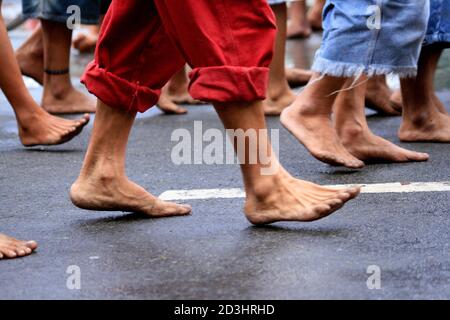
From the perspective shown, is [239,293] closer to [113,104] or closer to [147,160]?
[113,104]

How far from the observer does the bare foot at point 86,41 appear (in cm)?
898

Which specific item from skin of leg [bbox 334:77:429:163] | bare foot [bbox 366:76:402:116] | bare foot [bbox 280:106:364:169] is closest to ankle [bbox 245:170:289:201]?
bare foot [bbox 280:106:364:169]

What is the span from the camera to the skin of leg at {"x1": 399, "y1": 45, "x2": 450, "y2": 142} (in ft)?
15.7

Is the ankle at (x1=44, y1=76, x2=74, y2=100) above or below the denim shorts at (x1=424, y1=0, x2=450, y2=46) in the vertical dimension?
below

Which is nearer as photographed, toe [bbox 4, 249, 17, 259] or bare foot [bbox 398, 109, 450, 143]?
toe [bbox 4, 249, 17, 259]

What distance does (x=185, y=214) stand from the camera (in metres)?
3.53

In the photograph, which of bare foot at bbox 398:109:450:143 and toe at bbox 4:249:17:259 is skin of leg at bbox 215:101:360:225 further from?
bare foot at bbox 398:109:450:143

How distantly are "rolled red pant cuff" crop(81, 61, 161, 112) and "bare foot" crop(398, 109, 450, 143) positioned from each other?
1705 mm

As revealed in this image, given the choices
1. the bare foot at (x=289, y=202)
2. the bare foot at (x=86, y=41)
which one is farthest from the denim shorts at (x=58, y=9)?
the bare foot at (x=86, y=41)

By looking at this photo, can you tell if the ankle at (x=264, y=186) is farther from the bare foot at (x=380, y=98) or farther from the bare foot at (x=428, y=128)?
the bare foot at (x=380, y=98)

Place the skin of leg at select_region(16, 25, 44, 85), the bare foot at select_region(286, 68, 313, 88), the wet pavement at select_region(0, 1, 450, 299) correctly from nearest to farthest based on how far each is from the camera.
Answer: the wet pavement at select_region(0, 1, 450, 299) < the skin of leg at select_region(16, 25, 44, 85) < the bare foot at select_region(286, 68, 313, 88)

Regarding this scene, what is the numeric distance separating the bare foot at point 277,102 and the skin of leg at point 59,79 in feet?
2.96

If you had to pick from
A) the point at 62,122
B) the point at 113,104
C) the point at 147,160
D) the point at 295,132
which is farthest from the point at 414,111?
the point at 113,104

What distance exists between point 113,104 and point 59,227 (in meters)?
0.40
